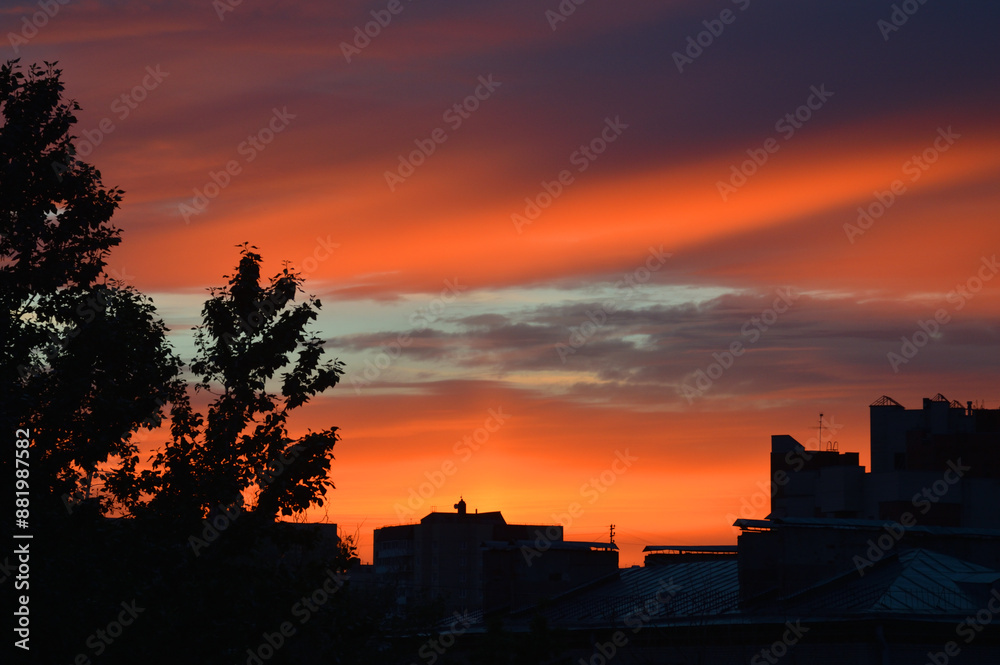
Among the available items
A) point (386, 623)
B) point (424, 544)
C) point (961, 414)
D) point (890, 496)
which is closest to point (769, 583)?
point (386, 623)

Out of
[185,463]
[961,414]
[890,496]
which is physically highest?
[961,414]

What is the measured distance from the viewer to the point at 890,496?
103438mm

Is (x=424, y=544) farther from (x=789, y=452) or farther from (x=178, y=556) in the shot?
(x=178, y=556)

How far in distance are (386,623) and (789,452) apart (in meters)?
92.6

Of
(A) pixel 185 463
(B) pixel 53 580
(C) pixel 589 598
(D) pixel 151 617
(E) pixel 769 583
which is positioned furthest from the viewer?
(C) pixel 589 598
